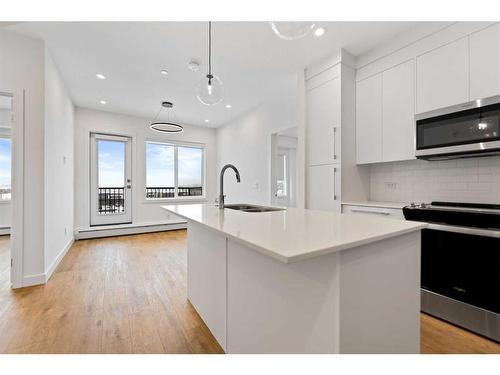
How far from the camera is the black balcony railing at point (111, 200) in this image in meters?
5.05

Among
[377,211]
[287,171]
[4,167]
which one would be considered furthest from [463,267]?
[4,167]

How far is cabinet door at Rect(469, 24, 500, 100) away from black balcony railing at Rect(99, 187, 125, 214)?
592cm

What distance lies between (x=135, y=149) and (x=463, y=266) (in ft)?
18.7

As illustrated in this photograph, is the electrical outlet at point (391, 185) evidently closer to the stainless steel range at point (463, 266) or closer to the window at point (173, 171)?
the stainless steel range at point (463, 266)

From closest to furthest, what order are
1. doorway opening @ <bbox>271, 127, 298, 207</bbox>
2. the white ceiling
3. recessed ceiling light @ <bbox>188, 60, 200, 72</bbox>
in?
the white ceiling, recessed ceiling light @ <bbox>188, 60, 200, 72</bbox>, doorway opening @ <bbox>271, 127, 298, 207</bbox>

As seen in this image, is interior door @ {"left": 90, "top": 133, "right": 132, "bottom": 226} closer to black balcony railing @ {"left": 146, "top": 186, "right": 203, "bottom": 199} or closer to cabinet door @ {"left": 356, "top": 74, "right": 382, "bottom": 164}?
black balcony railing @ {"left": 146, "top": 186, "right": 203, "bottom": 199}

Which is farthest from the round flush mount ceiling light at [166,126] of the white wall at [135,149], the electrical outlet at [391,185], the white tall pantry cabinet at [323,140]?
the electrical outlet at [391,185]

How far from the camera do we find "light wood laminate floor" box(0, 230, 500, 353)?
1.50 meters

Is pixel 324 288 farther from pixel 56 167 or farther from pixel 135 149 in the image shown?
pixel 135 149

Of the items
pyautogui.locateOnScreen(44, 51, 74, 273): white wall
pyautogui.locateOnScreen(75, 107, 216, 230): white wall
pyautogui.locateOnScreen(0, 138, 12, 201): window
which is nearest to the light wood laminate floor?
pyautogui.locateOnScreen(44, 51, 74, 273): white wall

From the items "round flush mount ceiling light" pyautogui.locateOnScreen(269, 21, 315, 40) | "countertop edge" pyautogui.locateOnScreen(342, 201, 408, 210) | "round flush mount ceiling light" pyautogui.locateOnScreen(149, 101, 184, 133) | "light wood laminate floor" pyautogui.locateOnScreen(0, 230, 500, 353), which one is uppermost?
"round flush mount ceiling light" pyautogui.locateOnScreen(149, 101, 184, 133)

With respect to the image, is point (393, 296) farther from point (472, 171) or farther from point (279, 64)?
point (279, 64)

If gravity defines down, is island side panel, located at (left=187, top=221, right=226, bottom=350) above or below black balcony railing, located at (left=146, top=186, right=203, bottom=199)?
below

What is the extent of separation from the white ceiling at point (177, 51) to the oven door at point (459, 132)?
42.2 inches
